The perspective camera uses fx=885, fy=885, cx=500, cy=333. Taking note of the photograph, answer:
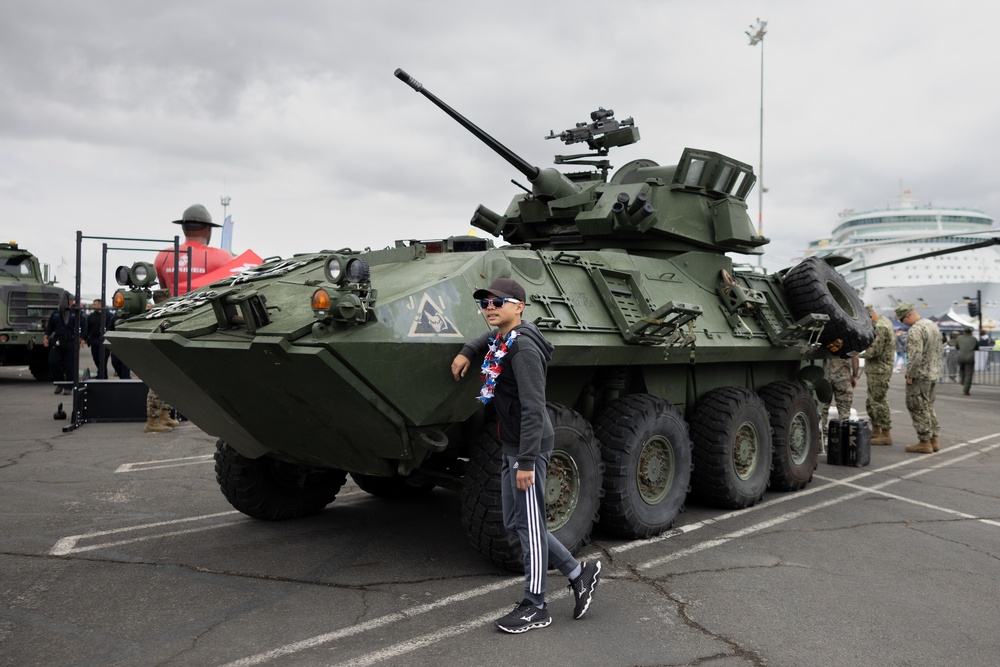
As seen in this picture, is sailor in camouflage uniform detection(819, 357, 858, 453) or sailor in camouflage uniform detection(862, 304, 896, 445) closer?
sailor in camouflage uniform detection(819, 357, 858, 453)

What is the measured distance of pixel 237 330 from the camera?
497cm

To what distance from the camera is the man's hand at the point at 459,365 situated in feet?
14.9

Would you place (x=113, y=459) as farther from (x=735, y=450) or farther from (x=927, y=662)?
(x=927, y=662)

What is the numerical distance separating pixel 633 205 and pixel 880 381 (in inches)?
238

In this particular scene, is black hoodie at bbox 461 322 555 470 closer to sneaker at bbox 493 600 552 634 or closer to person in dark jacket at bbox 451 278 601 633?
person in dark jacket at bbox 451 278 601 633

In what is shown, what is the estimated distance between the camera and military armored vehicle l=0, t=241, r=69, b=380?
58.1ft

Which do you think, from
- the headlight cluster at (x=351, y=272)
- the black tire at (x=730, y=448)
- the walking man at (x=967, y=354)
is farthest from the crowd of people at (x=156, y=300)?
the walking man at (x=967, y=354)

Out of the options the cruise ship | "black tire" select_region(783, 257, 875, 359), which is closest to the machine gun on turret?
"black tire" select_region(783, 257, 875, 359)

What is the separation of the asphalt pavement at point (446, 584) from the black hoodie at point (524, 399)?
0.90 m

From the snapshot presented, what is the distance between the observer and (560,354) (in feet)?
18.1

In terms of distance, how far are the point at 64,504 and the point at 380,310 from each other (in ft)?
13.3

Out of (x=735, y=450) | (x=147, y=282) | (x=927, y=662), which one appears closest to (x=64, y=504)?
(x=147, y=282)

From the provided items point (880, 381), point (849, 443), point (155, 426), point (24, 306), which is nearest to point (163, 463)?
point (155, 426)

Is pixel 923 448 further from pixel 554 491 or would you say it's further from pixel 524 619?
pixel 524 619
